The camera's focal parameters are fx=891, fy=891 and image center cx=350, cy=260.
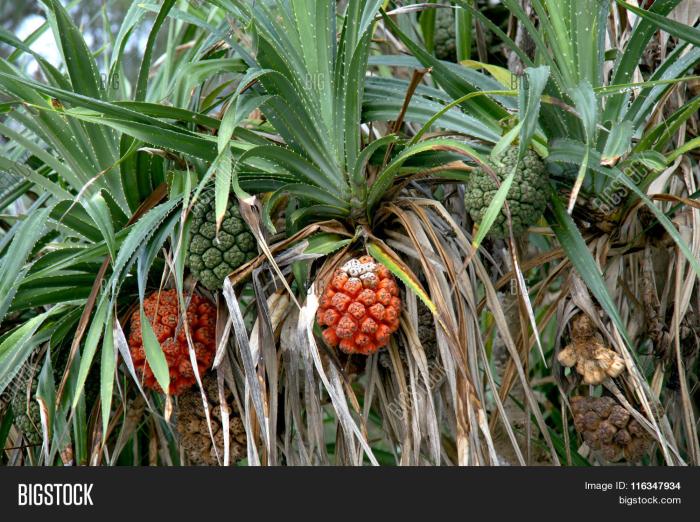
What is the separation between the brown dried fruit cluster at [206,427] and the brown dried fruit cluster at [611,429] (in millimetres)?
671

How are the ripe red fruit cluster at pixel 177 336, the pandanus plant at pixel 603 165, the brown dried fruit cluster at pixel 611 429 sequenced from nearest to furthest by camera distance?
the pandanus plant at pixel 603 165, the brown dried fruit cluster at pixel 611 429, the ripe red fruit cluster at pixel 177 336

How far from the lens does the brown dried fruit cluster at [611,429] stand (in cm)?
163

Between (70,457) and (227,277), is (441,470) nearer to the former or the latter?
(227,277)

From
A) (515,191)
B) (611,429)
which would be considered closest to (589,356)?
(611,429)

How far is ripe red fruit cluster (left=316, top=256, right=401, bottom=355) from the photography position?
159 centimetres

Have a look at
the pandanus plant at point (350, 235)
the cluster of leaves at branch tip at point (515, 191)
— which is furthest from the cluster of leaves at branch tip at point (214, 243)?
the cluster of leaves at branch tip at point (515, 191)

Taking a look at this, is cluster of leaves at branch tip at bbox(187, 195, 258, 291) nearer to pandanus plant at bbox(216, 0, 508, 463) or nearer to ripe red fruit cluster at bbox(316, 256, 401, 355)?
pandanus plant at bbox(216, 0, 508, 463)

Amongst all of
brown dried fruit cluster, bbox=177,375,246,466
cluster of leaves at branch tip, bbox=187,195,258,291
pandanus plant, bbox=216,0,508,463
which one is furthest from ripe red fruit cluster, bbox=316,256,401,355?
brown dried fruit cluster, bbox=177,375,246,466

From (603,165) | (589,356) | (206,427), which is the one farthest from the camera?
(206,427)

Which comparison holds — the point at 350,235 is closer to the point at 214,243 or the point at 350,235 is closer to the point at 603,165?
the point at 214,243

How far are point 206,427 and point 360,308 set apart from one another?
1.53ft

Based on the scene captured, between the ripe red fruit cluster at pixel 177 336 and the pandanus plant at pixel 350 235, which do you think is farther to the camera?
the ripe red fruit cluster at pixel 177 336

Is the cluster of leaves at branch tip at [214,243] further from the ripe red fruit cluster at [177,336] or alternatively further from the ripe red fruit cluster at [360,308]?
the ripe red fruit cluster at [360,308]

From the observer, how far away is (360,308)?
5.19 feet
